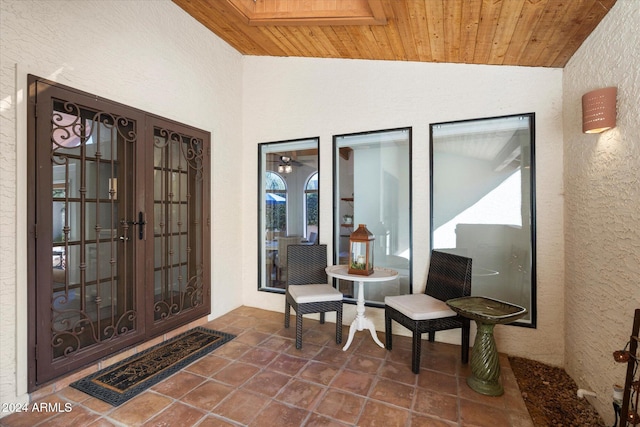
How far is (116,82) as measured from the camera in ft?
8.18

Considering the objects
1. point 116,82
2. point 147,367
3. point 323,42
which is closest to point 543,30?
point 323,42

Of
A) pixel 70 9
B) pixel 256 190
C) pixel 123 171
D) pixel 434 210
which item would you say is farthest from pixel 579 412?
pixel 70 9

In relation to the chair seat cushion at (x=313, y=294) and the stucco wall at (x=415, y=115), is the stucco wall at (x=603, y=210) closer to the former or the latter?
the stucco wall at (x=415, y=115)

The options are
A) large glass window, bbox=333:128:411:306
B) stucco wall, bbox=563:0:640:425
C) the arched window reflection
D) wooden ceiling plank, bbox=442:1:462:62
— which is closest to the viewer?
stucco wall, bbox=563:0:640:425

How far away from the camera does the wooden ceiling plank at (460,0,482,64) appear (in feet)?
Result: 6.48

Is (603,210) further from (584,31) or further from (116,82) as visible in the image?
(116,82)

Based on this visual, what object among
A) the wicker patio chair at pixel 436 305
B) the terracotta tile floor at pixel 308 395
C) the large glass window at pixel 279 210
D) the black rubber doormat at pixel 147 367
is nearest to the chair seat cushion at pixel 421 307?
the wicker patio chair at pixel 436 305

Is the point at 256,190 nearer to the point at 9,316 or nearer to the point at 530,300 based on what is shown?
the point at 9,316

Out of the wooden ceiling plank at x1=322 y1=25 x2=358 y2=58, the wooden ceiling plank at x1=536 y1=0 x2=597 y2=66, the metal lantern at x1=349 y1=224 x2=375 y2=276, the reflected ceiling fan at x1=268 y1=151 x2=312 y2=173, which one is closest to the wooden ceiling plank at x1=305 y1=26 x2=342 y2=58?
the wooden ceiling plank at x1=322 y1=25 x2=358 y2=58

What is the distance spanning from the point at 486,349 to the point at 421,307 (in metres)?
0.53

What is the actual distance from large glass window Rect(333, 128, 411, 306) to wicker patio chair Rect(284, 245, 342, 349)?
248 millimetres

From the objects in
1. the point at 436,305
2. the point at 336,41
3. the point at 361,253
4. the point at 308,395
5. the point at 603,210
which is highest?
the point at 336,41

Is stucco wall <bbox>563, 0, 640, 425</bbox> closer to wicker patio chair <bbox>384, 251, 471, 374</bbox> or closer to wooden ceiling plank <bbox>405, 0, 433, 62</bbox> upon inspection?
wicker patio chair <bbox>384, 251, 471, 374</bbox>

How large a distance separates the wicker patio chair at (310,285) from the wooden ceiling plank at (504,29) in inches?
96.7
